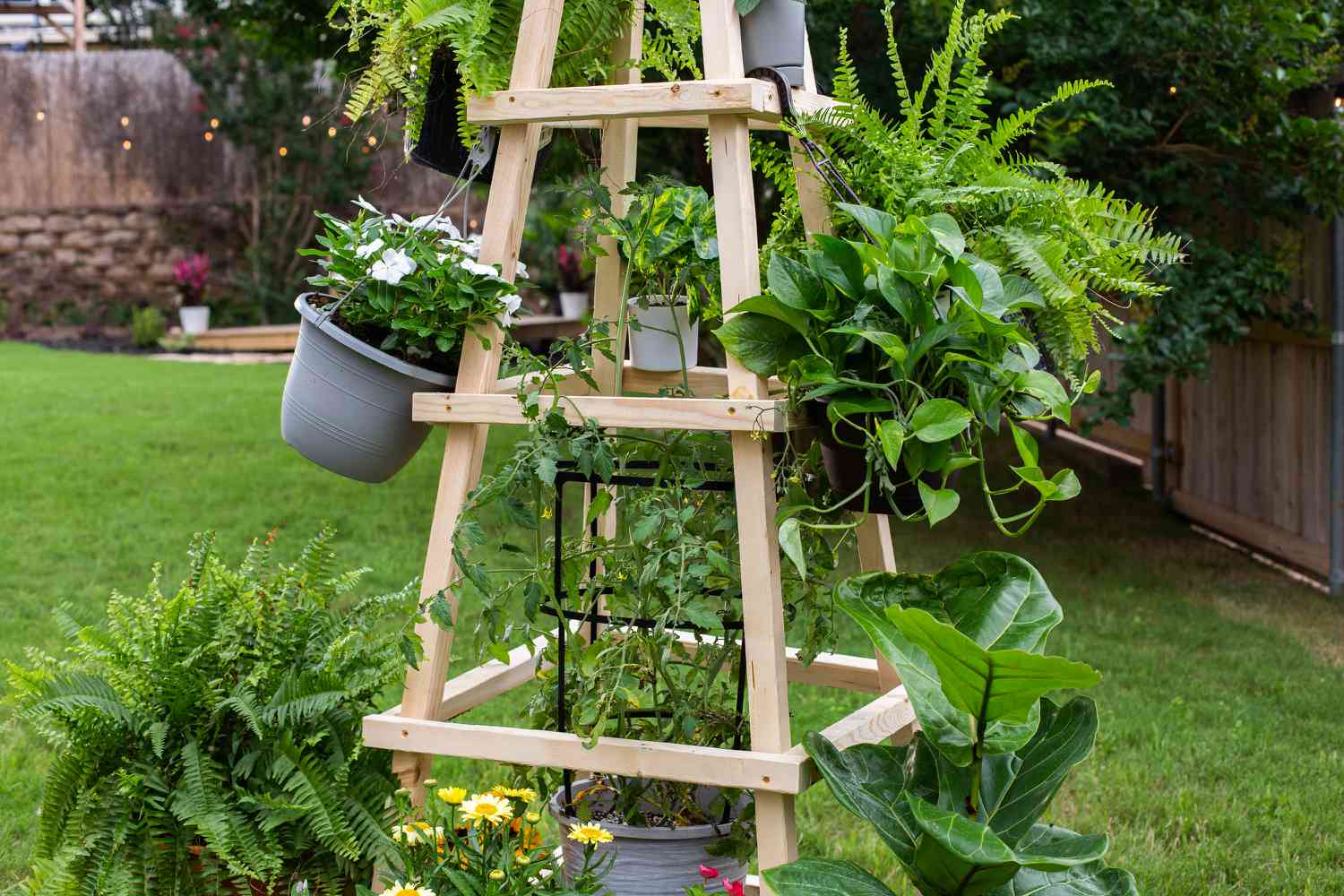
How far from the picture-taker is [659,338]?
249 centimetres

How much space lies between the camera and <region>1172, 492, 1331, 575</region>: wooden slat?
525 cm

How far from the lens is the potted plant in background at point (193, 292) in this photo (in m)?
11.9

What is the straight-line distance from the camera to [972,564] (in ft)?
5.86

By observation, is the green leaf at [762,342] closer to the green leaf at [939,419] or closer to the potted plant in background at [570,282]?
the green leaf at [939,419]

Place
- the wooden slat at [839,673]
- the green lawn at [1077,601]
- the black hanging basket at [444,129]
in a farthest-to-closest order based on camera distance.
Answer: the green lawn at [1077,601], the wooden slat at [839,673], the black hanging basket at [444,129]

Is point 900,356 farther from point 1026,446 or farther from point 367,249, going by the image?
point 367,249

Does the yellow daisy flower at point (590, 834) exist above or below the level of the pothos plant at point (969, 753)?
below

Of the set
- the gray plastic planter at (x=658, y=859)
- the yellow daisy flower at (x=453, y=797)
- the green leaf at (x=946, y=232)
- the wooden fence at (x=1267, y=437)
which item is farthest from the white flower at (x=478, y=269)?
the wooden fence at (x=1267, y=437)

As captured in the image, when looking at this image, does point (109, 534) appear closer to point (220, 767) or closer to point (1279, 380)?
point (220, 767)

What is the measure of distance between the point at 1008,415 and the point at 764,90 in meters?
0.55

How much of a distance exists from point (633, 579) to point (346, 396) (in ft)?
1.67

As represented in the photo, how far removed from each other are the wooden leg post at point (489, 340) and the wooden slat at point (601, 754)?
0.16ft

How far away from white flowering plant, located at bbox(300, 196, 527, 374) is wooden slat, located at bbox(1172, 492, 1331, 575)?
4.25 meters

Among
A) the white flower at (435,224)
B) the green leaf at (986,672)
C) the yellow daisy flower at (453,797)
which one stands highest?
the white flower at (435,224)
